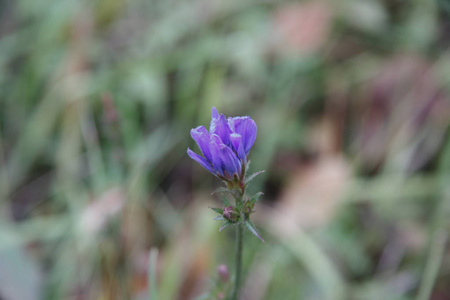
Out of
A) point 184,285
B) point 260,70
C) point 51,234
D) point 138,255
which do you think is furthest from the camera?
point 260,70

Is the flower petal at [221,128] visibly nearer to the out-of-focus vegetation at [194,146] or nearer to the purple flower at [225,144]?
the purple flower at [225,144]

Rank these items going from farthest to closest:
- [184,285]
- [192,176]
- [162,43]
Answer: [162,43], [192,176], [184,285]

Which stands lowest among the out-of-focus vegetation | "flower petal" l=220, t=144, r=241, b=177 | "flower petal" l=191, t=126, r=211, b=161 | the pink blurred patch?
the out-of-focus vegetation

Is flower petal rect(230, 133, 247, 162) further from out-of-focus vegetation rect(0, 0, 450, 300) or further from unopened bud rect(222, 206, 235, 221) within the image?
out-of-focus vegetation rect(0, 0, 450, 300)

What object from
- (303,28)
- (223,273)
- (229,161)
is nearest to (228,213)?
(229,161)

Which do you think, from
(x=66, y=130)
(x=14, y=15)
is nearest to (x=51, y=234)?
(x=66, y=130)

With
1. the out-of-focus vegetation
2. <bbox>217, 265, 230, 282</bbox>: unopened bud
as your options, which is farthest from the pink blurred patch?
<bbox>217, 265, 230, 282</bbox>: unopened bud

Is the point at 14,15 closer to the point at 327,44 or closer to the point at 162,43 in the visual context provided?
the point at 162,43
